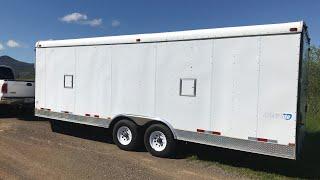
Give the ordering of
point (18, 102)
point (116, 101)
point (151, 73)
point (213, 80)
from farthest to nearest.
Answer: point (18, 102) < point (116, 101) < point (151, 73) < point (213, 80)

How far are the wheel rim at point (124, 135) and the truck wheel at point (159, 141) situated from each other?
66 centimetres

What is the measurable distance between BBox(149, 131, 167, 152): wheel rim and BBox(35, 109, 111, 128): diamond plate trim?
1.45m

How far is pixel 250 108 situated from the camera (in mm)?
8273

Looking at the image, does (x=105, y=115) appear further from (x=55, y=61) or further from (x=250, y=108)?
(x=250, y=108)

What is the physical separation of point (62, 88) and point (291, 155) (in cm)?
674

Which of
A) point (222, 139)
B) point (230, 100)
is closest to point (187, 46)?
point (230, 100)

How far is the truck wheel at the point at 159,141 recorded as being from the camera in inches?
372

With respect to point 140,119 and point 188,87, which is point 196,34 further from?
point 140,119

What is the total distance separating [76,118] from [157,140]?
283 centimetres

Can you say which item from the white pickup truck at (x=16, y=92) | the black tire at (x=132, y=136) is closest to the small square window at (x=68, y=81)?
the black tire at (x=132, y=136)

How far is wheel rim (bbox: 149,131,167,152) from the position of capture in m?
9.64

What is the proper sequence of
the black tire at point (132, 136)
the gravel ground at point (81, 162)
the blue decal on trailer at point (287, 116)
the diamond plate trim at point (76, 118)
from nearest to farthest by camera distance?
the blue decal on trailer at point (287, 116), the gravel ground at point (81, 162), the black tire at point (132, 136), the diamond plate trim at point (76, 118)

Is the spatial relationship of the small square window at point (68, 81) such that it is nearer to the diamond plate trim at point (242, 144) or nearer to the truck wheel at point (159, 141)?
the truck wheel at point (159, 141)

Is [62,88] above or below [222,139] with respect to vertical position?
above
